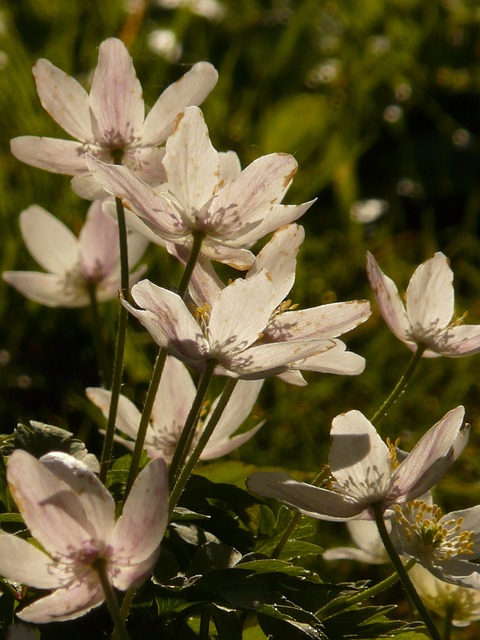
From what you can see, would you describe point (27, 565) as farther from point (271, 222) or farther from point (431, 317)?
point (431, 317)

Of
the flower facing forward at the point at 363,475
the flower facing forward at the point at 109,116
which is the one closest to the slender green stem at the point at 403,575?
the flower facing forward at the point at 363,475

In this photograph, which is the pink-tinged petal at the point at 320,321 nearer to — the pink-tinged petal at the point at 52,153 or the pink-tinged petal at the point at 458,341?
the pink-tinged petal at the point at 458,341

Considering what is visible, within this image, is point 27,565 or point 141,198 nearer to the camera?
point 27,565

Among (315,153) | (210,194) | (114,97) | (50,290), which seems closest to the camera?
(210,194)

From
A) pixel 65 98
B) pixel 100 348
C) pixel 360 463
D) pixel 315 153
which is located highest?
pixel 65 98

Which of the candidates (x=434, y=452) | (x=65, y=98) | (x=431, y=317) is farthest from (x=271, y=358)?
(x=65, y=98)

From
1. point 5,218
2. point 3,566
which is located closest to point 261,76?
point 5,218

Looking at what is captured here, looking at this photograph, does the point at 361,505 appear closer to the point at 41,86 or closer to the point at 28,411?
the point at 41,86

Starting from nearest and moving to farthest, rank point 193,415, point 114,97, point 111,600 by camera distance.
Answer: point 111,600, point 193,415, point 114,97
